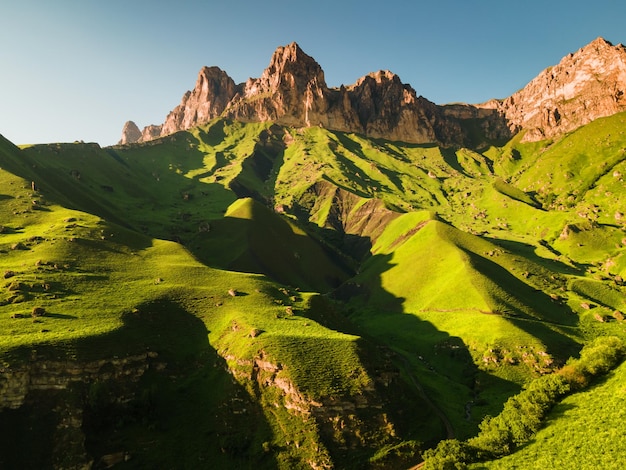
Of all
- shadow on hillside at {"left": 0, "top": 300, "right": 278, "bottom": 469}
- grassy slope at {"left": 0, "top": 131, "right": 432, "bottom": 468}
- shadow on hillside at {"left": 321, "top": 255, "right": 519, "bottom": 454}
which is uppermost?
grassy slope at {"left": 0, "top": 131, "right": 432, "bottom": 468}

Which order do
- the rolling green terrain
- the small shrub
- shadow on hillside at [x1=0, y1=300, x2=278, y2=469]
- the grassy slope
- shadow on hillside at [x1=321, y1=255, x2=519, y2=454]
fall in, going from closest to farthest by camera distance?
shadow on hillside at [x1=0, y1=300, x2=278, y2=469] → the rolling green terrain → the grassy slope → the small shrub → shadow on hillside at [x1=321, y1=255, x2=519, y2=454]

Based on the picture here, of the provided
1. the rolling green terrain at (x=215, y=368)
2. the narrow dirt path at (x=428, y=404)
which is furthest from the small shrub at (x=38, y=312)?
the narrow dirt path at (x=428, y=404)

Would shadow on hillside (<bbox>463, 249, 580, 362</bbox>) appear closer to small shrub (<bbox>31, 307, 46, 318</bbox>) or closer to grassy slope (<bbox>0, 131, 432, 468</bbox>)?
grassy slope (<bbox>0, 131, 432, 468</bbox>)

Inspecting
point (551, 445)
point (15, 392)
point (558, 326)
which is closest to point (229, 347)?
point (15, 392)

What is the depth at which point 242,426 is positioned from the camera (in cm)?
7088

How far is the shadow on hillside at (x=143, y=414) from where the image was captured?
200 feet

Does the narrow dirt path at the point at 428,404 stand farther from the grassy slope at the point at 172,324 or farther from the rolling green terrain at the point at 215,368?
the grassy slope at the point at 172,324

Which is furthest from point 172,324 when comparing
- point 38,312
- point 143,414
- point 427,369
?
point 427,369

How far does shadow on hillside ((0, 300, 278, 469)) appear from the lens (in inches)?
2405

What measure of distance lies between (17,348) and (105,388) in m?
16.3

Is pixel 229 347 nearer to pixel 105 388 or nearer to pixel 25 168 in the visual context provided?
pixel 105 388

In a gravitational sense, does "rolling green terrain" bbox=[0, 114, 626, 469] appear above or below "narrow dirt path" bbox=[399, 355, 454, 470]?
above

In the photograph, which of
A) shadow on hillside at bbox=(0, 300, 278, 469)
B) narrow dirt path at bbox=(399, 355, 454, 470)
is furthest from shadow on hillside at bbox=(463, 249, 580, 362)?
shadow on hillside at bbox=(0, 300, 278, 469)

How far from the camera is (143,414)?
229 ft
